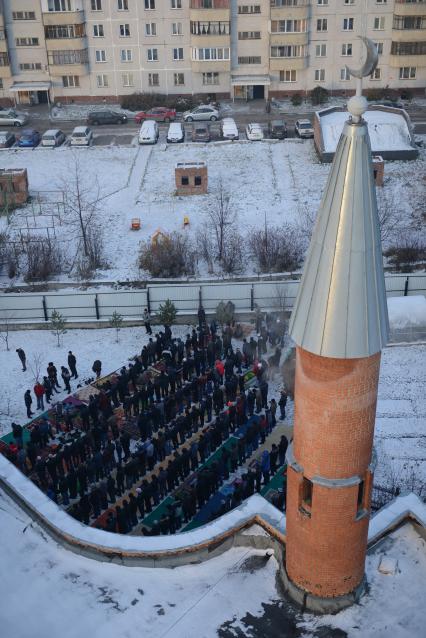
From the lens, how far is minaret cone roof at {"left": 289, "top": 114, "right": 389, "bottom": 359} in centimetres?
1040

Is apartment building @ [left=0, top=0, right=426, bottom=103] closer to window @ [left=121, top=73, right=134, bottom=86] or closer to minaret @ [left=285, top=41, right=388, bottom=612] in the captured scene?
window @ [left=121, top=73, right=134, bottom=86]

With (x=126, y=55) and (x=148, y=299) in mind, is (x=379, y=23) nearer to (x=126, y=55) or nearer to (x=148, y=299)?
(x=126, y=55)

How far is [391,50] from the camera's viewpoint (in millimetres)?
52406

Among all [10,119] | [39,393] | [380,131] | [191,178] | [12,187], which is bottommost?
[39,393]

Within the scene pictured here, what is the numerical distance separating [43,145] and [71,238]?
12747 millimetres

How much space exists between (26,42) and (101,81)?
5.36 metres

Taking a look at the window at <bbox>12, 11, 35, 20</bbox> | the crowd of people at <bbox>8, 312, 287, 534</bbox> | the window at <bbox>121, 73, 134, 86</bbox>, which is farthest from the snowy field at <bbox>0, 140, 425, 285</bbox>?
the window at <bbox>12, 11, 35, 20</bbox>

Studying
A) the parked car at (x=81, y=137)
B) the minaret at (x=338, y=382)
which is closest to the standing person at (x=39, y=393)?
the minaret at (x=338, y=382)

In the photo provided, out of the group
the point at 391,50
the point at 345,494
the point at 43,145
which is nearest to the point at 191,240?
the point at 43,145

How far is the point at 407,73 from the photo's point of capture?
5312cm

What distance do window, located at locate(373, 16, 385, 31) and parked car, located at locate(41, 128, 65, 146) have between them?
69.7 feet

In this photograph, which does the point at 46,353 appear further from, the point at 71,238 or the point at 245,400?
the point at 71,238

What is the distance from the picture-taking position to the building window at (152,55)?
171 ft

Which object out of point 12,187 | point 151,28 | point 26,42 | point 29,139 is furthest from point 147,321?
point 26,42
